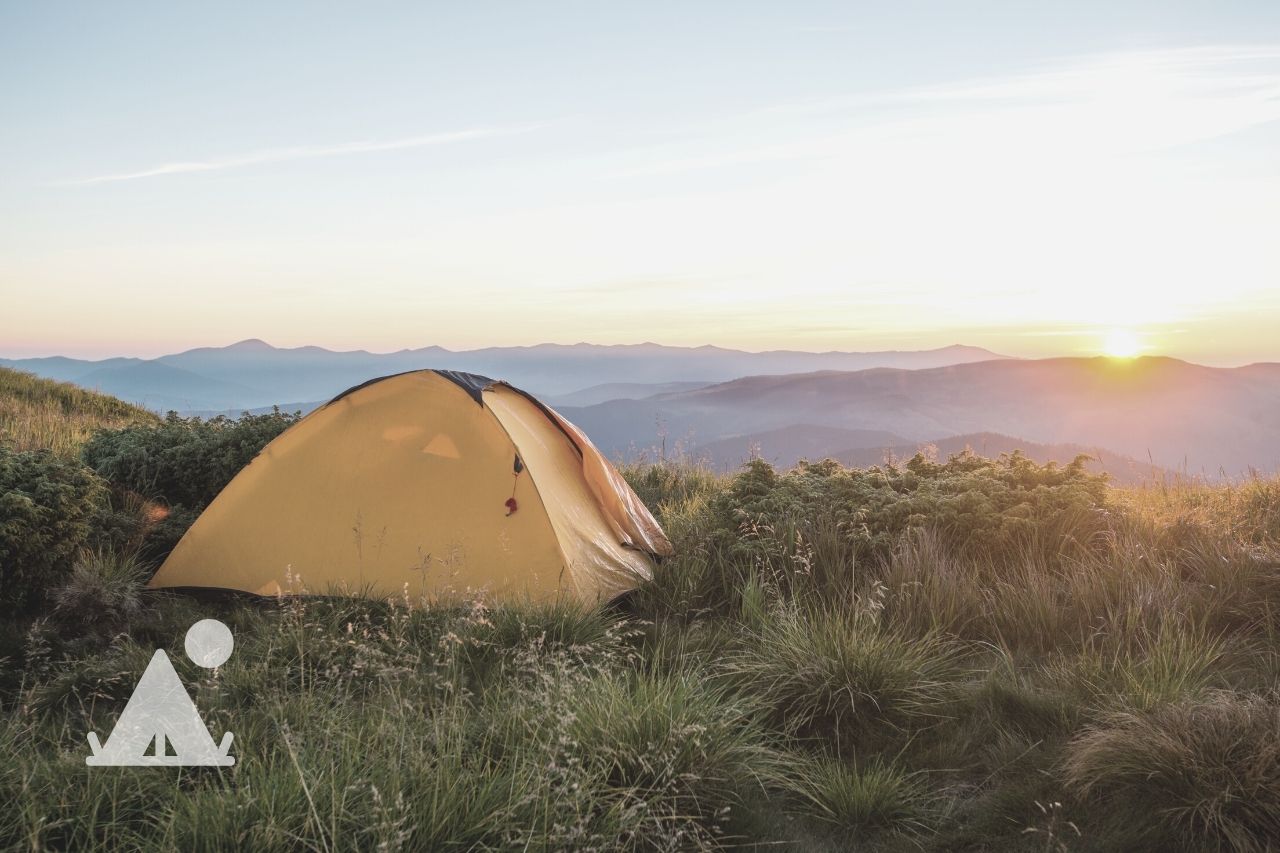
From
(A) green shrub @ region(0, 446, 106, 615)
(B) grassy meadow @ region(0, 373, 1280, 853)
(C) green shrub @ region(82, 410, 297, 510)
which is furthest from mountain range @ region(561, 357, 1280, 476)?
(A) green shrub @ region(0, 446, 106, 615)

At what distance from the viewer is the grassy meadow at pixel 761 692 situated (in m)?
3.48

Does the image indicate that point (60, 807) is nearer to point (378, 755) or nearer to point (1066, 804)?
point (378, 755)

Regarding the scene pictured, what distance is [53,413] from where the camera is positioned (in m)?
16.6

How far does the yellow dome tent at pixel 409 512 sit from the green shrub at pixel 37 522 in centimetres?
79

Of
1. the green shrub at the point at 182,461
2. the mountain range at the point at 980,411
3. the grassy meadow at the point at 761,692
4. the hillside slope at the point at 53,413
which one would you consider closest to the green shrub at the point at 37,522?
the grassy meadow at the point at 761,692

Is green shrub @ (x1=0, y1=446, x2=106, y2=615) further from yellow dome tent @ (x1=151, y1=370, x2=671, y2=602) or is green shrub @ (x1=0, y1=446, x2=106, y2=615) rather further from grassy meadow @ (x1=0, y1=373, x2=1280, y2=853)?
yellow dome tent @ (x1=151, y1=370, x2=671, y2=602)

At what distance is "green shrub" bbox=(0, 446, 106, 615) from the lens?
22.6 ft

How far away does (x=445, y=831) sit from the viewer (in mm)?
3289

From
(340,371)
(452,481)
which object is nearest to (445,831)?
(452,481)

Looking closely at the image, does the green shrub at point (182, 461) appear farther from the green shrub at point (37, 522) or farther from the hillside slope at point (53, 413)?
the hillside slope at point (53, 413)

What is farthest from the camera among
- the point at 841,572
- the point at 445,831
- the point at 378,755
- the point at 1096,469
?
the point at 1096,469

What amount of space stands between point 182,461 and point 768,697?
7614mm

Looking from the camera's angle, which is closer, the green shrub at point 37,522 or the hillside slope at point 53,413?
the green shrub at point 37,522

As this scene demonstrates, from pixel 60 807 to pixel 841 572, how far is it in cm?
546
